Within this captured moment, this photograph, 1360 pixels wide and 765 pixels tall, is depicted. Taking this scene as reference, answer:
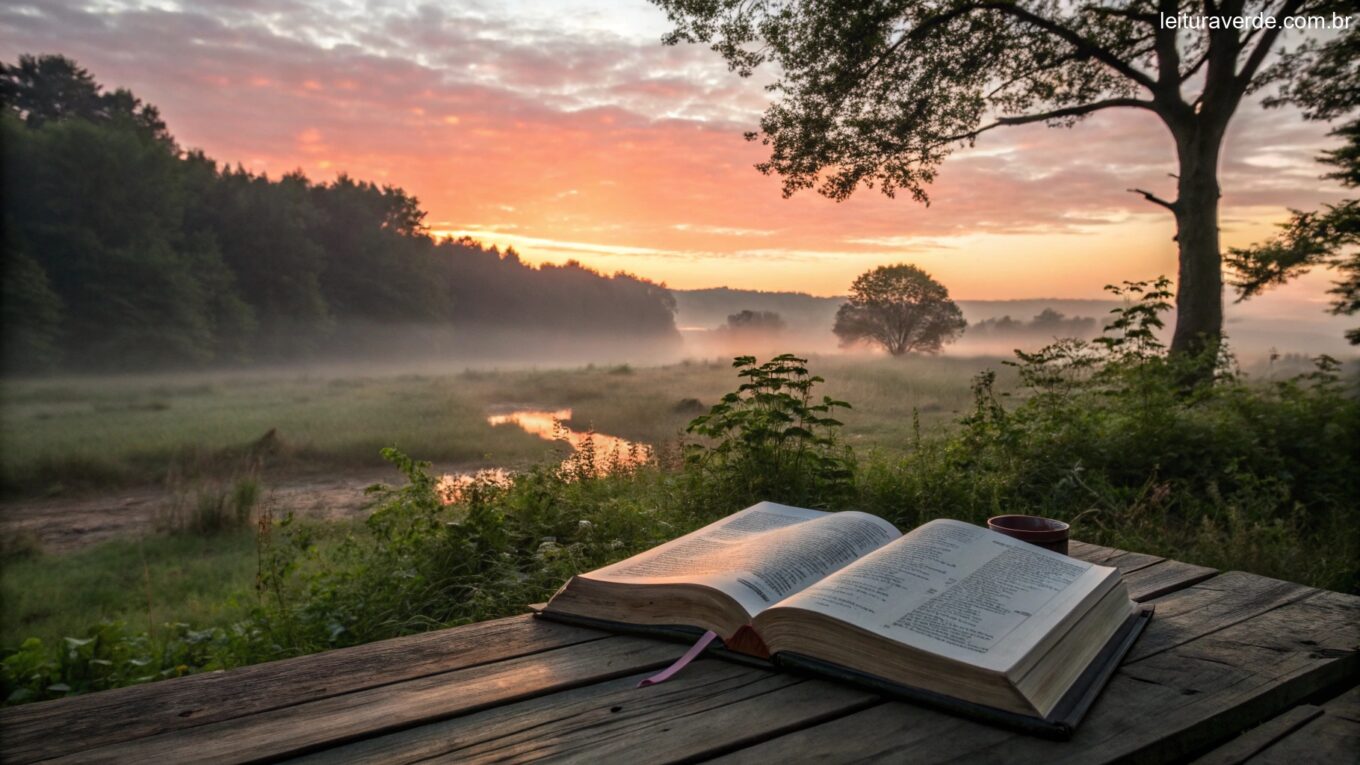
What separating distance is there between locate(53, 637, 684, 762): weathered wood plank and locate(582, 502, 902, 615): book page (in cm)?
14

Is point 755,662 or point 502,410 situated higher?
point 755,662

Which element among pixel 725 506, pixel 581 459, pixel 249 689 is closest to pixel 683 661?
pixel 249 689

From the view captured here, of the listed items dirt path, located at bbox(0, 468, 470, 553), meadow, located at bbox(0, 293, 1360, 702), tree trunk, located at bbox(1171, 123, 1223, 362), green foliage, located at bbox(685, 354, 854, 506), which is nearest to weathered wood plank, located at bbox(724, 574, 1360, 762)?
meadow, located at bbox(0, 293, 1360, 702)

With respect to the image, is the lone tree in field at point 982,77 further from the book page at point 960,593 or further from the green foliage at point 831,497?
the book page at point 960,593

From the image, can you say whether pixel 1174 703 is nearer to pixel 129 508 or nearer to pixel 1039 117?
pixel 1039 117

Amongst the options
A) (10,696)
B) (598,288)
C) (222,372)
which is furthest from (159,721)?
(598,288)

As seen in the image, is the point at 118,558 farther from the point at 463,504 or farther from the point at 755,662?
the point at 755,662

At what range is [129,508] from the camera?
958 centimetres

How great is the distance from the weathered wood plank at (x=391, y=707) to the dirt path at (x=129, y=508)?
7074mm

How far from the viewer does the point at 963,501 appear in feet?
13.8

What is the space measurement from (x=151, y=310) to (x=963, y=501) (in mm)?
24022

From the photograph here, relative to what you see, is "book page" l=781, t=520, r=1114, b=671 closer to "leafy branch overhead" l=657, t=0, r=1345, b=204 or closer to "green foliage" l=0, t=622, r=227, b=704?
"green foliage" l=0, t=622, r=227, b=704

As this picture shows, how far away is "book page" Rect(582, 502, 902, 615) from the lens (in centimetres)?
123

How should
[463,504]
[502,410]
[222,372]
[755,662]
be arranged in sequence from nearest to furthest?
[755,662] < [463,504] < [502,410] < [222,372]
